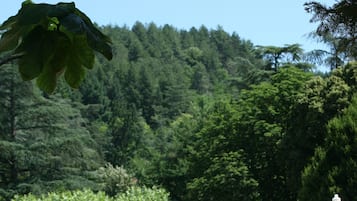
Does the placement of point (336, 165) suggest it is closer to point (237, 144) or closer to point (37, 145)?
point (237, 144)

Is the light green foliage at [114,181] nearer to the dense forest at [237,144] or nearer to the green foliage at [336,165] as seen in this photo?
the dense forest at [237,144]

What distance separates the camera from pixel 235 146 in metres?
25.1

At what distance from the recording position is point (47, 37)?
939 mm

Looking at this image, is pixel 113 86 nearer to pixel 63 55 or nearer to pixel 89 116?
pixel 89 116

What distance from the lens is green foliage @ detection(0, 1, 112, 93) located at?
906 millimetres

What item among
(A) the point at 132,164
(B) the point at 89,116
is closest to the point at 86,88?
(B) the point at 89,116

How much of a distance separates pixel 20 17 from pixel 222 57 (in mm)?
94770

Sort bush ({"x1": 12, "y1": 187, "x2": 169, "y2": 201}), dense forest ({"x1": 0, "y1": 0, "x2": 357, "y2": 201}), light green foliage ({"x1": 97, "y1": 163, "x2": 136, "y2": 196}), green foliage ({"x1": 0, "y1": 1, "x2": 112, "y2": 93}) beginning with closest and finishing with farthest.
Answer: green foliage ({"x1": 0, "y1": 1, "x2": 112, "y2": 93}) → bush ({"x1": 12, "y1": 187, "x2": 169, "y2": 201}) → dense forest ({"x1": 0, "y1": 0, "x2": 357, "y2": 201}) → light green foliage ({"x1": 97, "y1": 163, "x2": 136, "y2": 196})

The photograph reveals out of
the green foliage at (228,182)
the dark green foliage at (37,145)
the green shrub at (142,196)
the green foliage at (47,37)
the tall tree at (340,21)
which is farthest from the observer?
the dark green foliage at (37,145)

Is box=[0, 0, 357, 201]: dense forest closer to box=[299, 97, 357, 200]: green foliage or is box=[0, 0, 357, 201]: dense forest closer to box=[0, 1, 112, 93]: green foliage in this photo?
box=[299, 97, 357, 200]: green foliage

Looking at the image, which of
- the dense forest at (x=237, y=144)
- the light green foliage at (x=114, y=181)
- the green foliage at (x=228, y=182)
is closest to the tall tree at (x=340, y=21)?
the dense forest at (x=237, y=144)

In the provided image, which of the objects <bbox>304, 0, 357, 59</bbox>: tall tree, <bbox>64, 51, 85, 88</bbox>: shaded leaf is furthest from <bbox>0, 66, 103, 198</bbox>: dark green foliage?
<bbox>64, 51, 85, 88</bbox>: shaded leaf

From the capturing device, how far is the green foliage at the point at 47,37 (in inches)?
35.7

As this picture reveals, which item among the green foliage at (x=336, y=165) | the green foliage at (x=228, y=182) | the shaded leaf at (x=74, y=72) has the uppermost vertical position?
the shaded leaf at (x=74, y=72)
